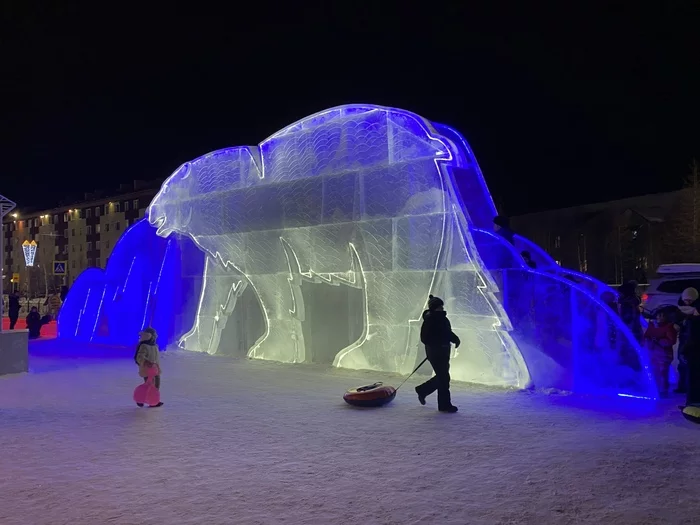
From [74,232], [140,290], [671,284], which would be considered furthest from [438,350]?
[74,232]

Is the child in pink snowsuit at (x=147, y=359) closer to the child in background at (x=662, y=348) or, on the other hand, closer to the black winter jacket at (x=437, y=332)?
the black winter jacket at (x=437, y=332)

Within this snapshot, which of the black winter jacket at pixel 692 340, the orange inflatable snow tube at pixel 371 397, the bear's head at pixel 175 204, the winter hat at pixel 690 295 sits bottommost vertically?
the orange inflatable snow tube at pixel 371 397

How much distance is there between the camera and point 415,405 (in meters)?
9.30

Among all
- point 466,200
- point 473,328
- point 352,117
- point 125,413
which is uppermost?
point 352,117

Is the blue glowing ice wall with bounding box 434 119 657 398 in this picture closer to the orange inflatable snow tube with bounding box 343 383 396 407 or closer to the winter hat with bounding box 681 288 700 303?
the winter hat with bounding box 681 288 700 303

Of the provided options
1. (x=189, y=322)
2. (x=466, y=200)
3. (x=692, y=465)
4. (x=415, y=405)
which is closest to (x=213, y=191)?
(x=189, y=322)

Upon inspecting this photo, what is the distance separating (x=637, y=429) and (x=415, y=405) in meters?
2.94

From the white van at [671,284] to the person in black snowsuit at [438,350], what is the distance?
24.3 feet

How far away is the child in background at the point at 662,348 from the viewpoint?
9750mm

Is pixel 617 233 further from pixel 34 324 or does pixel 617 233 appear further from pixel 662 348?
pixel 662 348

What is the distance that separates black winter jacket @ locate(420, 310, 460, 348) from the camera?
8.96 m

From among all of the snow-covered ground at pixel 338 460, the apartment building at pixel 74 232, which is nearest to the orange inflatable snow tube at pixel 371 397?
the snow-covered ground at pixel 338 460

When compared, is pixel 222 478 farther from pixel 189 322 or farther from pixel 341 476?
pixel 189 322

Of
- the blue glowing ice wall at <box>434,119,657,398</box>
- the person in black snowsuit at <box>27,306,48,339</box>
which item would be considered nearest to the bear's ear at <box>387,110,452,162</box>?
the blue glowing ice wall at <box>434,119,657,398</box>
